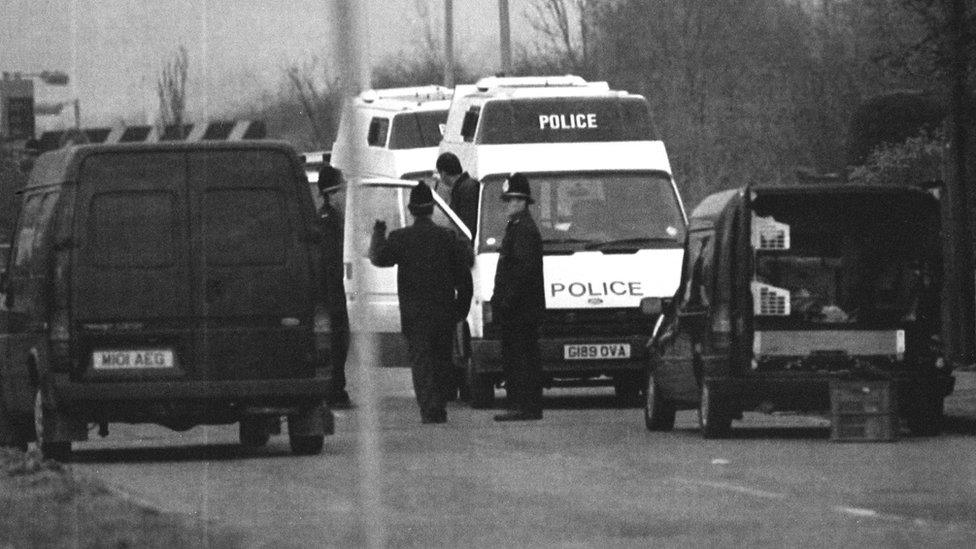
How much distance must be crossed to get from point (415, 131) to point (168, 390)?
22.5 m

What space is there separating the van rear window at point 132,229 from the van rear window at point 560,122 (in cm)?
794

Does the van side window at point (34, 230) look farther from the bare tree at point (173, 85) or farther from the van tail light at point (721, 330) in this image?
the bare tree at point (173, 85)

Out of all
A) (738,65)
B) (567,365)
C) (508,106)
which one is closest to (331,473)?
(567,365)

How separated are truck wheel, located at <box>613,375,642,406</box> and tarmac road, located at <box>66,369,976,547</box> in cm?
270

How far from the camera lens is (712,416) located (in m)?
17.7

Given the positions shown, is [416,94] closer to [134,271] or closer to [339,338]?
[339,338]

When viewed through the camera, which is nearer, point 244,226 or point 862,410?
point 244,226

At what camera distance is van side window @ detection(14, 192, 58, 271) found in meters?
16.1

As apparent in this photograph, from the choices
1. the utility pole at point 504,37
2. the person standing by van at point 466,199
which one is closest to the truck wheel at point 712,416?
the person standing by van at point 466,199

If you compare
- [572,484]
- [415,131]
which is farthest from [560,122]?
[415,131]

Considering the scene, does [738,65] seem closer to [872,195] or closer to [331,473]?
[872,195]

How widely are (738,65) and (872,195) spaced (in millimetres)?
28452

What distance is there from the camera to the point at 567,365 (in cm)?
2188

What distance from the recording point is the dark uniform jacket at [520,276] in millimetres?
19766
